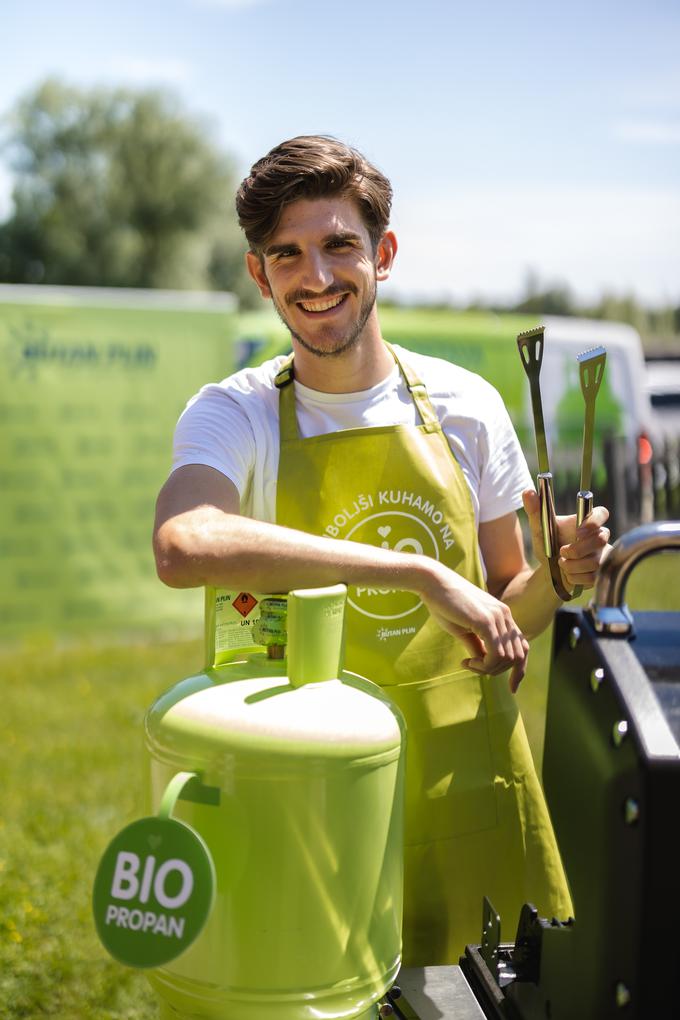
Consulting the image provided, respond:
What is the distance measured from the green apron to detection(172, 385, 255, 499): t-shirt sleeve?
0.06 m

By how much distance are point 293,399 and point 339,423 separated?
0.27 ft

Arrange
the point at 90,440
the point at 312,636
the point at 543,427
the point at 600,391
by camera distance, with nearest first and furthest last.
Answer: the point at 312,636 → the point at 543,427 → the point at 90,440 → the point at 600,391

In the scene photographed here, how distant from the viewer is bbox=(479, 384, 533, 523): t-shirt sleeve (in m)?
1.75

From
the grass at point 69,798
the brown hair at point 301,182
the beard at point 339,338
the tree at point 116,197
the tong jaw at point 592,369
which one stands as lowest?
the grass at point 69,798

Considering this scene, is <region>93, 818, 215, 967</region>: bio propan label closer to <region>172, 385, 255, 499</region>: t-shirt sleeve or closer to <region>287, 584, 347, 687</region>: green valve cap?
Answer: <region>287, 584, 347, 687</region>: green valve cap

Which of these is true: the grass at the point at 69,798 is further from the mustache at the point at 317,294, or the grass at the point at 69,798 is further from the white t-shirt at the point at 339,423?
the mustache at the point at 317,294

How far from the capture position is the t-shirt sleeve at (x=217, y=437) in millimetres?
1541

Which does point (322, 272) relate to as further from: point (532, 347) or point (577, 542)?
point (577, 542)

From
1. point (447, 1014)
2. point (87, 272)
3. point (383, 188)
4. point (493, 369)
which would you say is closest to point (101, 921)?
point (447, 1014)

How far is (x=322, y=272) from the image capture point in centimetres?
157

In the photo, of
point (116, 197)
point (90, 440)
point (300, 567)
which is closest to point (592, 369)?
point (300, 567)

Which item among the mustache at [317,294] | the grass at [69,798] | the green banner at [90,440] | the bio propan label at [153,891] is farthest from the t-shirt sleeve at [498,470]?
the green banner at [90,440]

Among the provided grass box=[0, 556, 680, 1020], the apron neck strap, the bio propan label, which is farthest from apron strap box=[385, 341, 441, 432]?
the bio propan label

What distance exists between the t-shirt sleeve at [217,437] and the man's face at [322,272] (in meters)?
0.16
